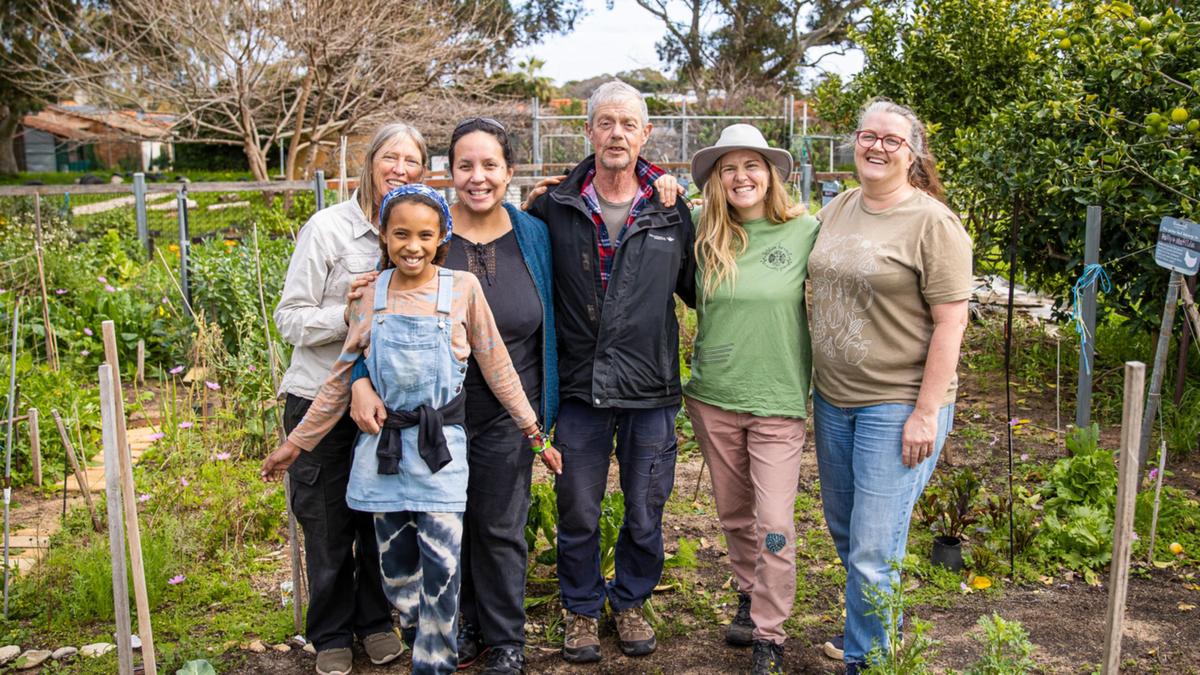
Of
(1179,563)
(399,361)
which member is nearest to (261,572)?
(399,361)

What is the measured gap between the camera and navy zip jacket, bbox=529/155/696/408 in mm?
3053

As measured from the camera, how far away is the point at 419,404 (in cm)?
281

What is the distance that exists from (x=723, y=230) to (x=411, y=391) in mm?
1079

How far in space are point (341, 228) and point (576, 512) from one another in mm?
1170

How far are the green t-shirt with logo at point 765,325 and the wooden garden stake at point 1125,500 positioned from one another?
1.02m

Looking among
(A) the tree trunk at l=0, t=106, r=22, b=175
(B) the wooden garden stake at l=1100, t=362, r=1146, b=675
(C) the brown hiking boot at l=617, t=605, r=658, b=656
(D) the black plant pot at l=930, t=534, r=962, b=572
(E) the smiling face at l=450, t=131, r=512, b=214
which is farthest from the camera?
(A) the tree trunk at l=0, t=106, r=22, b=175

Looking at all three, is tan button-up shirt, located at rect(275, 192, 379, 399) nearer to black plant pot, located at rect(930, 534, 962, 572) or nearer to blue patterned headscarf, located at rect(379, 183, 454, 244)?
blue patterned headscarf, located at rect(379, 183, 454, 244)

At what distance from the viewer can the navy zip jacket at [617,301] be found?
10.0ft

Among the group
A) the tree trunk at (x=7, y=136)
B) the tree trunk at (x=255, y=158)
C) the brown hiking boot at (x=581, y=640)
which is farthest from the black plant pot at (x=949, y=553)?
the tree trunk at (x=7, y=136)

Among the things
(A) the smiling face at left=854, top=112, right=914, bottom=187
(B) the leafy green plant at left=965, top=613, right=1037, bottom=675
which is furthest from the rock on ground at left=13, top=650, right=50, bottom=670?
(A) the smiling face at left=854, top=112, right=914, bottom=187

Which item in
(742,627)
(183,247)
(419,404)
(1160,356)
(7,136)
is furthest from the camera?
(7,136)

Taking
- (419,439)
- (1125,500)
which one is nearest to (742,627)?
(419,439)

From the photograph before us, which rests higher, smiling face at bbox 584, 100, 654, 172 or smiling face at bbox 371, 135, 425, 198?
smiling face at bbox 584, 100, 654, 172

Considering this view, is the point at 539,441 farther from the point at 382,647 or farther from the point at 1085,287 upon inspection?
the point at 1085,287
